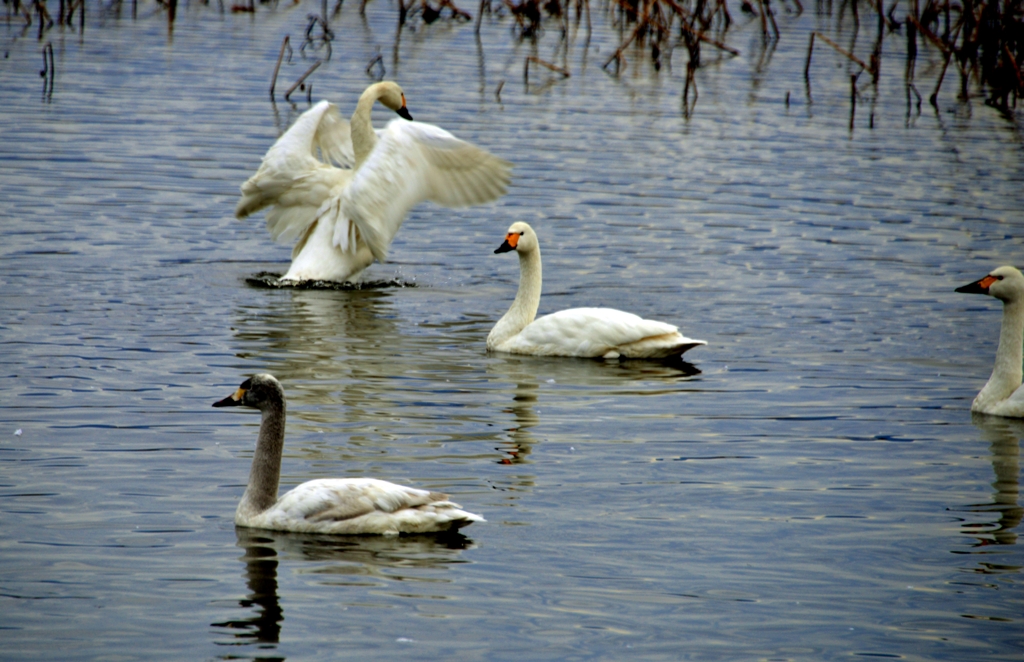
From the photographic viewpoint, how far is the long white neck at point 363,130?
558 inches

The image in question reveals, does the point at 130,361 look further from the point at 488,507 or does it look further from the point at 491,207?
the point at 491,207

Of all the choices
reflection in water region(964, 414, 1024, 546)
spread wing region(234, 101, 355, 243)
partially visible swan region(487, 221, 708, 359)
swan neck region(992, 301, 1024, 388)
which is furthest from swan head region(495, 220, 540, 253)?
reflection in water region(964, 414, 1024, 546)

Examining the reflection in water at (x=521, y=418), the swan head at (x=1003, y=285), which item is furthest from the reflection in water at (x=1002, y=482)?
the reflection in water at (x=521, y=418)

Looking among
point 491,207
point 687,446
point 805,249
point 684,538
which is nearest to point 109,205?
point 491,207

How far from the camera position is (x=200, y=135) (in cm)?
2283

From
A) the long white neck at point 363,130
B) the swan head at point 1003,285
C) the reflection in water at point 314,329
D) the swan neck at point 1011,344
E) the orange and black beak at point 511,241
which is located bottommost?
the reflection in water at point 314,329

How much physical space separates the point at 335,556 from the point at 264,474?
61 cm

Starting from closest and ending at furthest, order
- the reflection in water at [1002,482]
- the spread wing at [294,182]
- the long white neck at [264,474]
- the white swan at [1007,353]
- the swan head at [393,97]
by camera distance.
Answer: the long white neck at [264,474], the reflection in water at [1002,482], the white swan at [1007,353], the spread wing at [294,182], the swan head at [393,97]

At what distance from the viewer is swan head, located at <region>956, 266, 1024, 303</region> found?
10516mm

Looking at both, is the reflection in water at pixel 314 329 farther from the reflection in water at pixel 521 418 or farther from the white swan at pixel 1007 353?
the white swan at pixel 1007 353

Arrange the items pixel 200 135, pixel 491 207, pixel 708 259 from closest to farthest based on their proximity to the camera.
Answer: pixel 708 259, pixel 491 207, pixel 200 135

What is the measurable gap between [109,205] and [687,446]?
1060cm

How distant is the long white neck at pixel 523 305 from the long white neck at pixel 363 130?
2491mm

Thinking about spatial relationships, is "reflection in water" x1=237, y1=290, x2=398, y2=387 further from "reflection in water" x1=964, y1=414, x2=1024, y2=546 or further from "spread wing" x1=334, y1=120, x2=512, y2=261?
A: "reflection in water" x1=964, y1=414, x2=1024, y2=546
